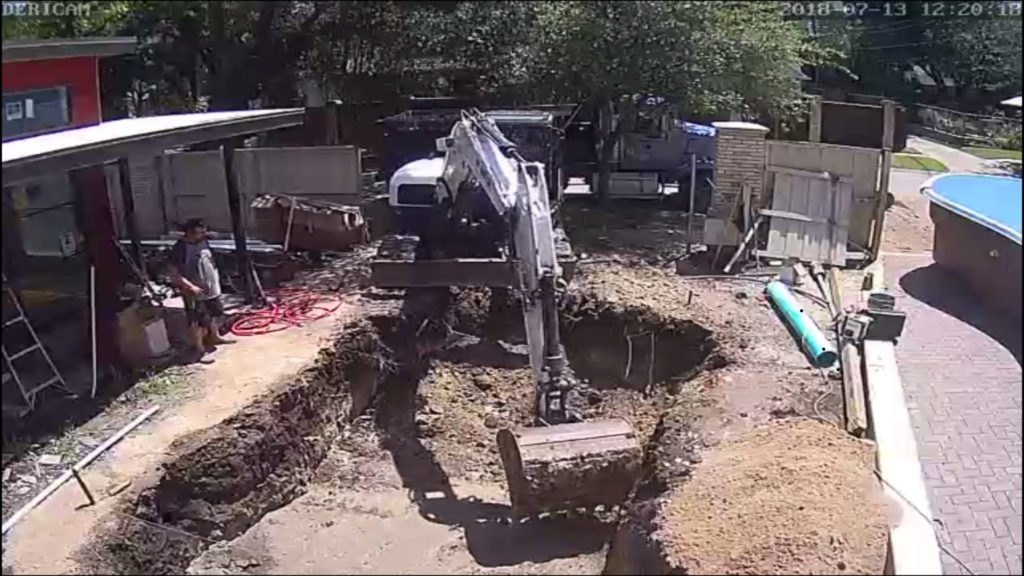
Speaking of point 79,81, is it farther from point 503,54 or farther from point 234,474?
point 503,54

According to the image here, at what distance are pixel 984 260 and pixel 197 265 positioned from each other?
763 cm

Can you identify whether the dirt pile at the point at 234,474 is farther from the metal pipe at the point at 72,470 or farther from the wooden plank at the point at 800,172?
the wooden plank at the point at 800,172

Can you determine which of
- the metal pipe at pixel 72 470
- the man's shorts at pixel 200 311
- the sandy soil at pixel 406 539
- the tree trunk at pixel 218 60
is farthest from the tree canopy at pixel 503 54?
the sandy soil at pixel 406 539

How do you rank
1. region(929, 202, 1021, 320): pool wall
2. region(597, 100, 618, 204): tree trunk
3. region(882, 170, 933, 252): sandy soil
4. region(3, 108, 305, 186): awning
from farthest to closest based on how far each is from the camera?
region(597, 100, 618, 204): tree trunk
region(882, 170, 933, 252): sandy soil
region(3, 108, 305, 186): awning
region(929, 202, 1021, 320): pool wall

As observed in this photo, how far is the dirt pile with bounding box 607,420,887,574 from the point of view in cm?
586

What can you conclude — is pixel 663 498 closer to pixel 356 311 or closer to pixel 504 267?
pixel 504 267

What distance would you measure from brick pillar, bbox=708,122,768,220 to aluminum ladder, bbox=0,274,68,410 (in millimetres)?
9241

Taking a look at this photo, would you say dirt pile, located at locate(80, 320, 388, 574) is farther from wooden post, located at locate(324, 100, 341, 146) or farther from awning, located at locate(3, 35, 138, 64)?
wooden post, located at locate(324, 100, 341, 146)

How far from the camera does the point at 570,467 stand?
7.07 meters

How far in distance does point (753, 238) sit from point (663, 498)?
7146mm

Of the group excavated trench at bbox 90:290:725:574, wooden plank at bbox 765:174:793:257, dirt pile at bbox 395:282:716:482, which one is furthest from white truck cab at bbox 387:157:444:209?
wooden plank at bbox 765:174:793:257

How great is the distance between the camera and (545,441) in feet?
23.5

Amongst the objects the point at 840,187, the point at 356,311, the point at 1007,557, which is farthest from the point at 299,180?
the point at 1007,557

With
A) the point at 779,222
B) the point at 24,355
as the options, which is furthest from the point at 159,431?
the point at 779,222
